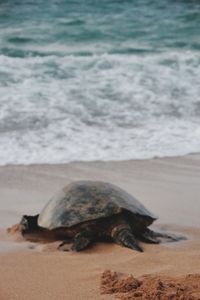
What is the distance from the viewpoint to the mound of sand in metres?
3.14

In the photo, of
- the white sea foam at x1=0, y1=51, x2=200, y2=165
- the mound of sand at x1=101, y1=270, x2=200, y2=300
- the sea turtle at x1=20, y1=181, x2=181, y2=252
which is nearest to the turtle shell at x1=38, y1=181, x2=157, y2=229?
the sea turtle at x1=20, y1=181, x2=181, y2=252

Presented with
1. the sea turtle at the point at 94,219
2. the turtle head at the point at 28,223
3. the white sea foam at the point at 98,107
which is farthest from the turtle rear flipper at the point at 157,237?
the white sea foam at the point at 98,107

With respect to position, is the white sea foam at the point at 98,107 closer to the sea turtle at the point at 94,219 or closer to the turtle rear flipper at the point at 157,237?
the sea turtle at the point at 94,219

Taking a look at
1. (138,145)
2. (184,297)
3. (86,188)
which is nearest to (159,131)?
(138,145)

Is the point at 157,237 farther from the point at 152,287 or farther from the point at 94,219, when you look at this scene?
the point at 152,287

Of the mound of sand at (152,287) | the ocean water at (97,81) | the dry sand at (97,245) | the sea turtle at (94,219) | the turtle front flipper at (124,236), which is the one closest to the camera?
the mound of sand at (152,287)

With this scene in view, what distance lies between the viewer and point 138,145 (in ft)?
22.5

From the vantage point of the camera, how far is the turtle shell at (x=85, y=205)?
433 cm

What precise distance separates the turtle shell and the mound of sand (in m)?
0.85

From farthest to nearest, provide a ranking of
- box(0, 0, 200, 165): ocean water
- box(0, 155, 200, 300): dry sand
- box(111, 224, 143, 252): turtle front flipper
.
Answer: box(0, 0, 200, 165): ocean water
box(111, 224, 143, 252): turtle front flipper
box(0, 155, 200, 300): dry sand

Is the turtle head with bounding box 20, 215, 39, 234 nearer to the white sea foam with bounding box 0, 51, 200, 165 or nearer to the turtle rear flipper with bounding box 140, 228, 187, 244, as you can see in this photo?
the turtle rear flipper with bounding box 140, 228, 187, 244

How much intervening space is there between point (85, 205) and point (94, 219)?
13cm

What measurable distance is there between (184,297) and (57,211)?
1.50 meters

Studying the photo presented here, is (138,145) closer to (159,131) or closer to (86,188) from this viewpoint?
(159,131)
